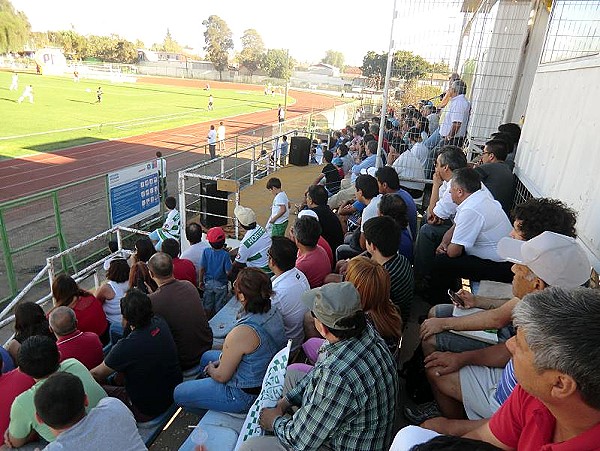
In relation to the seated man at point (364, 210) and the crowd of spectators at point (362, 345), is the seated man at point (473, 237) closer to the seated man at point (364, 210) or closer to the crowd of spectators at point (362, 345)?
the crowd of spectators at point (362, 345)

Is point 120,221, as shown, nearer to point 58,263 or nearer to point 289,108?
point 58,263

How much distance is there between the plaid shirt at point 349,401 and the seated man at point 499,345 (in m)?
0.43

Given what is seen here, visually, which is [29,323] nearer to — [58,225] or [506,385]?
[506,385]

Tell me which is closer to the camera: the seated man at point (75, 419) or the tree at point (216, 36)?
the seated man at point (75, 419)

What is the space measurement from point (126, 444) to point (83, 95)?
49.0 metres

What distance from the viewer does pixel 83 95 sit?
43.8 meters

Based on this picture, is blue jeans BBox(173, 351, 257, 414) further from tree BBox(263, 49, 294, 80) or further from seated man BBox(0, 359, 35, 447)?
tree BBox(263, 49, 294, 80)

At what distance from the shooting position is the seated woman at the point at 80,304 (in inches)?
157

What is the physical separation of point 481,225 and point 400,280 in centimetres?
93

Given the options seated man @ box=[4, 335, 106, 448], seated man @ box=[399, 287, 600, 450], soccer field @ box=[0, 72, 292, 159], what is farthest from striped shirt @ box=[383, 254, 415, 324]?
soccer field @ box=[0, 72, 292, 159]

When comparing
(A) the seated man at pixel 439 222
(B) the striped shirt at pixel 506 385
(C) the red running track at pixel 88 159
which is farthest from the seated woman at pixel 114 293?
(C) the red running track at pixel 88 159

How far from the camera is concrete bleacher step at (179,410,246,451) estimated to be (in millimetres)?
2625

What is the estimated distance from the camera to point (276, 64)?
104 meters

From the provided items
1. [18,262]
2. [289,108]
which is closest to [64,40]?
[289,108]
